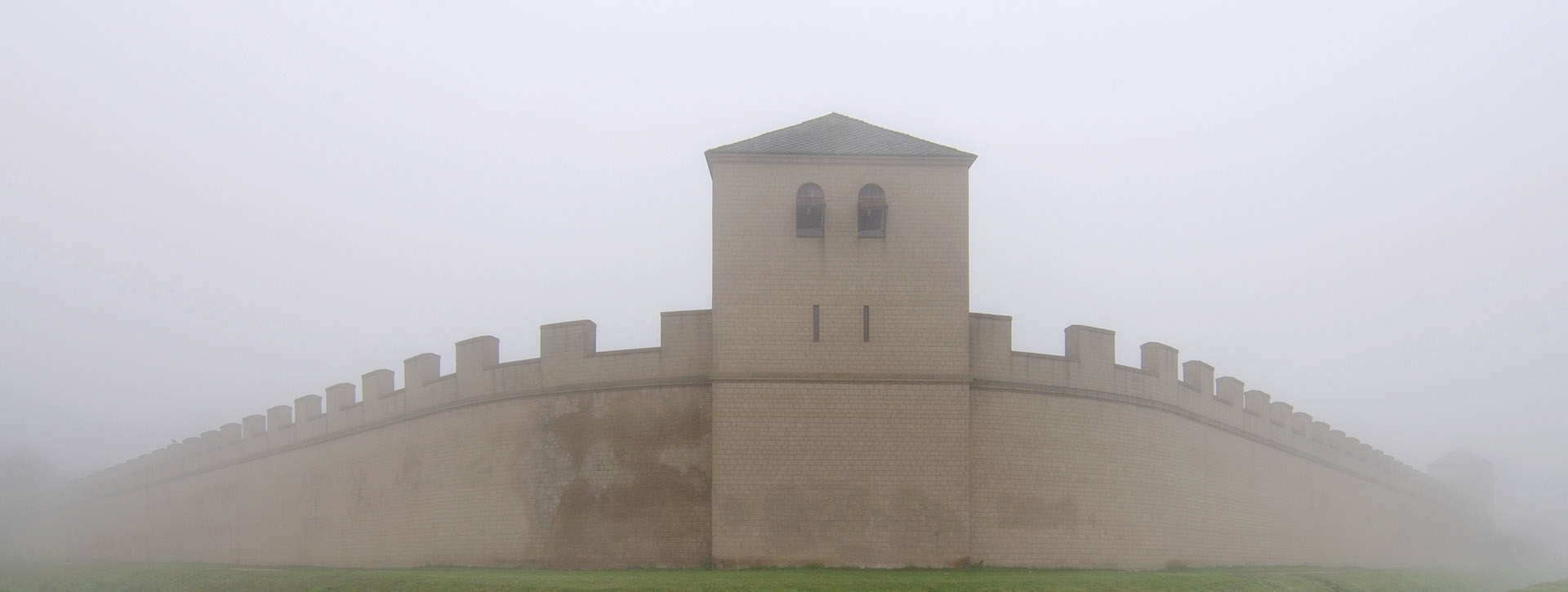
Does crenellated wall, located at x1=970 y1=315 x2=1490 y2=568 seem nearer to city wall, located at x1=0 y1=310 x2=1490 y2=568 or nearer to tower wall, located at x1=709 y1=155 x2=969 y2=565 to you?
city wall, located at x1=0 y1=310 x2=1490 y2=568

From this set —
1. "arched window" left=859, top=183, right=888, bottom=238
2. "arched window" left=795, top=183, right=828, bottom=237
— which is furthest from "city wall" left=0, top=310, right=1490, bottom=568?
"arched window" left=795, top=183, right=828, bottom=237

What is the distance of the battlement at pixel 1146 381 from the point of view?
87.4 feet

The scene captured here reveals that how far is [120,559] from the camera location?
4866cm

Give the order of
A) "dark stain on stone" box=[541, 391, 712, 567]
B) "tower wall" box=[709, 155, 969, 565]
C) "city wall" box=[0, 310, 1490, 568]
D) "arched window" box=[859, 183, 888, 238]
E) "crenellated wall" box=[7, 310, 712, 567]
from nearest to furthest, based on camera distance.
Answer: "tower wall" box=[709, 155, 969, 565] < "city wall" box=[0, 310, 1490, 568] < "dark stain on stone" box=[541, 391, 712, 567] < "crenellated wall" box=[7, 310, 712, 567] < "arched window" box=[859, 183, 888, 238]

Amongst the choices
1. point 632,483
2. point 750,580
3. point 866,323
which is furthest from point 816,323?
point 750,580

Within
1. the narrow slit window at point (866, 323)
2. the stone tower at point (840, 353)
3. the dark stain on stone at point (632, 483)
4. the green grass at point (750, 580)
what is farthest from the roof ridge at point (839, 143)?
the green grass at point (750, 580)

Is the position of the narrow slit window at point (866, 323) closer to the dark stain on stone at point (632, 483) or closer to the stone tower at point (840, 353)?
the stone tower at point (840, 353)

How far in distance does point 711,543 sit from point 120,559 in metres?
32.5

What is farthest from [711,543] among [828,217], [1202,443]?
[1202,443]

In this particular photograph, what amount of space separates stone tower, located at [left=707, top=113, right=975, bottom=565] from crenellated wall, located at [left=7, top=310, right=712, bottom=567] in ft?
3.45

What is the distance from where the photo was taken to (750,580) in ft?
73.3

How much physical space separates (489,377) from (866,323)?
8.13 metres

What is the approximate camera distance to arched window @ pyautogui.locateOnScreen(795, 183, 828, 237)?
26.2 metres

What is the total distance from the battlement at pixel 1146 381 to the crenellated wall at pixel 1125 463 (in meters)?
0.03
